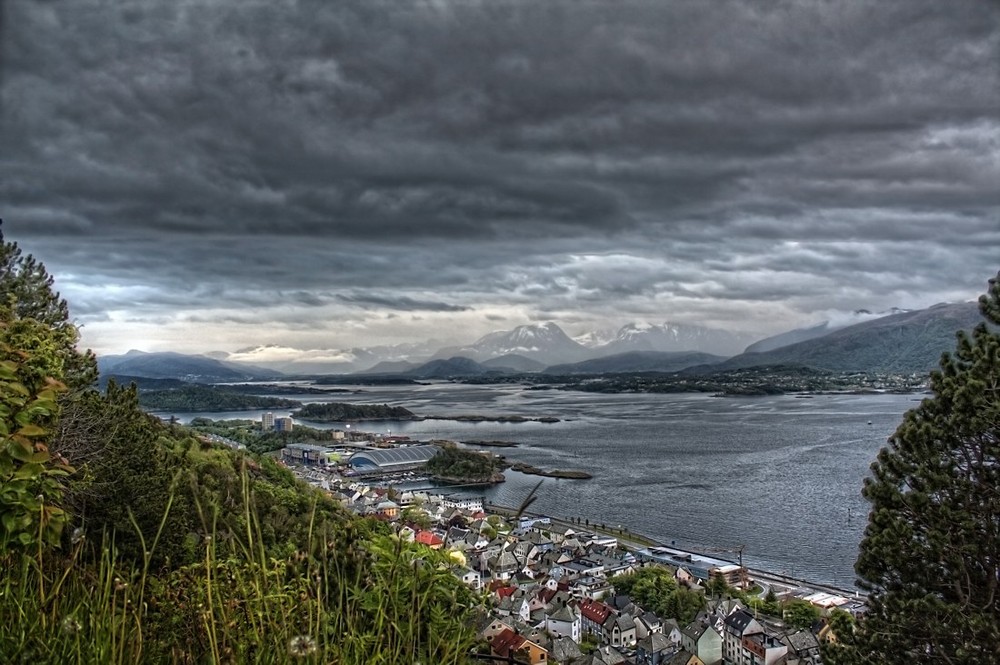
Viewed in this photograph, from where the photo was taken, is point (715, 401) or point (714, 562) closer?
point (714, 562)

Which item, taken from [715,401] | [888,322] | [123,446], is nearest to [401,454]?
[123,446]

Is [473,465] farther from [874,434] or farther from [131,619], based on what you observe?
[131,619]

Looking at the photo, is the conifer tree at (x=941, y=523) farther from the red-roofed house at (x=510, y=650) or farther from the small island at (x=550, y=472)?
the small island at (x=550, y=472)

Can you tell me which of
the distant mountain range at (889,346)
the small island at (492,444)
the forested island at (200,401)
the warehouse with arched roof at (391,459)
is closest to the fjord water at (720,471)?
the small island at (492,444)

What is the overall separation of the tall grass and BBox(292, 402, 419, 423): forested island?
61.9 meters

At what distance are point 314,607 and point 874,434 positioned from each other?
43.4m

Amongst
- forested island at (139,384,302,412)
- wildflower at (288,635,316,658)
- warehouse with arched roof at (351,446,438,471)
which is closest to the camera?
wildflower at (288,635,316,658)

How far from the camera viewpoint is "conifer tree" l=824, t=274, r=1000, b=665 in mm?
3465

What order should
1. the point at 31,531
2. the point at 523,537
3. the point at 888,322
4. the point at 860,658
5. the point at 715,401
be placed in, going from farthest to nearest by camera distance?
the point at 888,322
the point at 715,401
the point at 523,537
the point at 860,658
the point at 31,531

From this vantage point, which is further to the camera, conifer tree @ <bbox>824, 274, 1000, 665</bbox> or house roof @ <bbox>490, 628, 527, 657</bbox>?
conifer tree @ <bbox>824, 274, 1000, 665</bbox>

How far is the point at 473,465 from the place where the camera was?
107 feet

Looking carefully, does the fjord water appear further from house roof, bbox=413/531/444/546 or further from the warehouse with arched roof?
house roof, bbox=413/531/444/546

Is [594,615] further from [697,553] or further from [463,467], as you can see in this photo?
[463,467]

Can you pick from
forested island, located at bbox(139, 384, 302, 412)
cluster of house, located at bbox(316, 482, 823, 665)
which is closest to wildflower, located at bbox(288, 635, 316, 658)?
cluster of house, located at bbox(316, 482, 823, 665)
